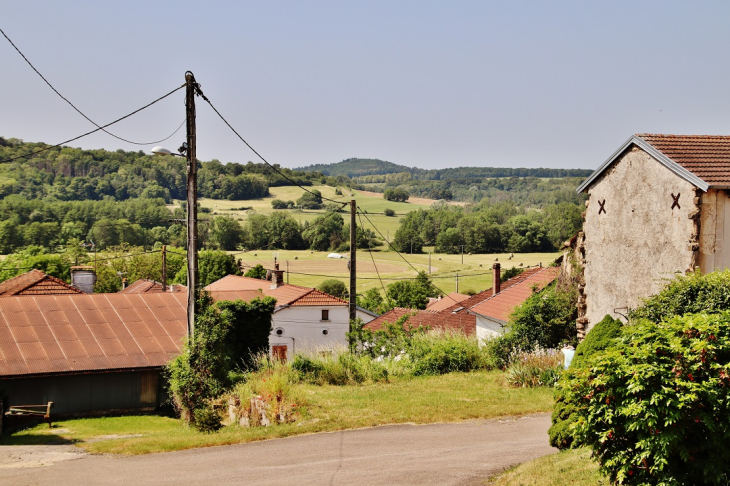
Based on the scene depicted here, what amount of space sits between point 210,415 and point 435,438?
5374 mm

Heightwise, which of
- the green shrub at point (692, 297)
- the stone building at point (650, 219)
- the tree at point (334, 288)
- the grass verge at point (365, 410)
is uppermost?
the stone building at point (650, 219)

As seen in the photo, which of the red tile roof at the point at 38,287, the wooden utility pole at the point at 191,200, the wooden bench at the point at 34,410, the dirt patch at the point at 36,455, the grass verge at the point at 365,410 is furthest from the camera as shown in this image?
the red tile roof at the point at 38,287

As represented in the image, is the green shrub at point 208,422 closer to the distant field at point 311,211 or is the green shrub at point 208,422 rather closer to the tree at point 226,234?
the tree at point 226,234

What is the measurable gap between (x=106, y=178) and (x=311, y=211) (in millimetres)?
44117

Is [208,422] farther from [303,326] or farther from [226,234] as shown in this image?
[226,234]

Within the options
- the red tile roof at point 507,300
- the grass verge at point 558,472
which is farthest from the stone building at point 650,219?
the red tile roof at point 507,300

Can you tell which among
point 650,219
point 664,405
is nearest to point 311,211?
point 650,219

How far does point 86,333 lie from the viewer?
81.4 feet

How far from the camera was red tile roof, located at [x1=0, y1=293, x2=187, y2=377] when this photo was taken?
2291cm

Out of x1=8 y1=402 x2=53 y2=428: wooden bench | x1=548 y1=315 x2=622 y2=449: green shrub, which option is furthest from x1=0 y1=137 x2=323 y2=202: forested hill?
x1=548 y1=315 x2=622 y2=449: green shrub

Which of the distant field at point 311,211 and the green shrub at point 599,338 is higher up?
the distant field at point 311,211

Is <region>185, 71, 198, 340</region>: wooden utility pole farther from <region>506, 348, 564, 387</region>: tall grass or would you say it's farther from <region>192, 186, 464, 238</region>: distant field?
<region>192, 186, 464, 238</region>: distant field

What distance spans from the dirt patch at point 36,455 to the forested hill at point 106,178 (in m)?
126

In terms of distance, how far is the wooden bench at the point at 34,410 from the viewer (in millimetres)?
20206
